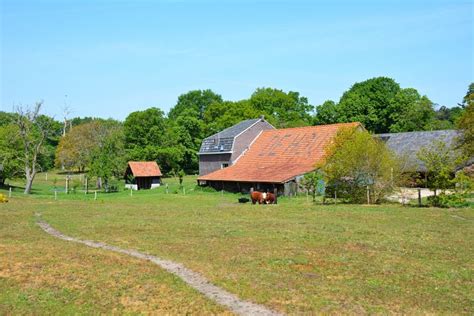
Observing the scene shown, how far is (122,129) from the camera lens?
296 feet

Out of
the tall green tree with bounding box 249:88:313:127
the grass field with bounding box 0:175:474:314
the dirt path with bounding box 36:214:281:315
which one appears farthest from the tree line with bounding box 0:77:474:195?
the dirt path with bounding box 36:214:281:315

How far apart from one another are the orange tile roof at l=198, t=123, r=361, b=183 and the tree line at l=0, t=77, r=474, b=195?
57.7 feet

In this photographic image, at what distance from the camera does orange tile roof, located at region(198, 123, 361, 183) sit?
155ft

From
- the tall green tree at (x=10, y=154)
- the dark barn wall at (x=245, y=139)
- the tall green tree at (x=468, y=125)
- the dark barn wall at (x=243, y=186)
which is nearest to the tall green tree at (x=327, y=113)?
the dark barn wall at (x=245, y=139)

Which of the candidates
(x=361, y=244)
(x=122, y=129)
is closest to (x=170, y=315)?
(x=361, y=244)

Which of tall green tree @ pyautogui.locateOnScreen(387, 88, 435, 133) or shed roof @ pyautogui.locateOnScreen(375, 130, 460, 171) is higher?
tall green tree @ pyautogui.locateOnScreen(387, 88, 435, 133)

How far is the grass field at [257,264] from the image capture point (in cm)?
1220

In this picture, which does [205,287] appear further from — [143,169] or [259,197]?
[143,169]

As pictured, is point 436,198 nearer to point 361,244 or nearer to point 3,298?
point 361,244

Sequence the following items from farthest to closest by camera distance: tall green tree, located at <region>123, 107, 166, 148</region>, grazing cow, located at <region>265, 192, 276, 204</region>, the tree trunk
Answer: tall green tree, located at <region>123, 107, 166, 148</region> < the tree trunk < grazing cow, located at <region>265, 192, 276, 204</region>

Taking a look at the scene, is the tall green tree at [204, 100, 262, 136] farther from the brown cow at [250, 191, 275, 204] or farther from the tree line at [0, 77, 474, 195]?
the brown cow at [250, 191, 275, 204]

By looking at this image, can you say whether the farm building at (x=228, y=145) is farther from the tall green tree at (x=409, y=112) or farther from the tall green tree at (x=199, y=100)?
the tall green tree at (x=199, y=100)

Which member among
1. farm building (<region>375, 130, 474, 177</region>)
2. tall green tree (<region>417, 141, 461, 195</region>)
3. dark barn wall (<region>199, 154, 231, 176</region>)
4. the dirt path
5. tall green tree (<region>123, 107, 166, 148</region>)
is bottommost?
the dirt path

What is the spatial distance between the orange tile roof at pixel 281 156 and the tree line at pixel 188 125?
692 inches
